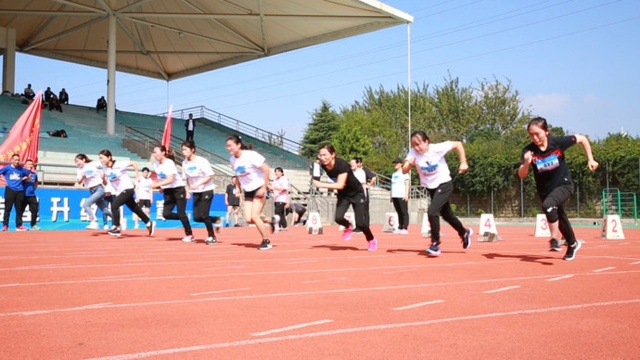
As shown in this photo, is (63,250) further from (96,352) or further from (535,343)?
(535,343)

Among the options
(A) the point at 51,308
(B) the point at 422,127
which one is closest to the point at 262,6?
(A) the point at 51,308

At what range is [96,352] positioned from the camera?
380 cm

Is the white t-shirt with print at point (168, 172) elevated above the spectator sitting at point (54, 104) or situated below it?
below

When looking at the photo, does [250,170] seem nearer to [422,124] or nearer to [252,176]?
[252,176]

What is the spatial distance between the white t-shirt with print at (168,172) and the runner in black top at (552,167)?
7.39m

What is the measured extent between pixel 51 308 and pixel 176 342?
5.92 feet

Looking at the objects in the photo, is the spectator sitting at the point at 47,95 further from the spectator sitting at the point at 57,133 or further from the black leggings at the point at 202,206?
the black leggings at the point at 202,206

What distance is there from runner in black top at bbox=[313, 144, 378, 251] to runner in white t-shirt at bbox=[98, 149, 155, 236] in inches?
237

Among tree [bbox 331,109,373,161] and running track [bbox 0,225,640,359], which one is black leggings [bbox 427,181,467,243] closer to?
running track [bbox 0,225,640,359]

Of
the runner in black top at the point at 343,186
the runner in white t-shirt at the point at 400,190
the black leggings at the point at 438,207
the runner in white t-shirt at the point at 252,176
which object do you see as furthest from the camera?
the runner in white t-shirt at the point at 400,190

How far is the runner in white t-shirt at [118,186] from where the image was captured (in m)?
15.1

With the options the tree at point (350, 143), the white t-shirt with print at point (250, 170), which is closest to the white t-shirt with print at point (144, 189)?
the white t-shirt with print at point (250, 170)

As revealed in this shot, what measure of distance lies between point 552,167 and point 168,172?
7.87 metres

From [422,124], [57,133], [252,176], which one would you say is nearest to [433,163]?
[252,176]
